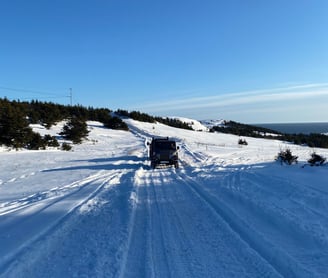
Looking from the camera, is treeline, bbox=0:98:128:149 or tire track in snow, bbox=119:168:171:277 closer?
tire track in snow, bbox=119:168:171:277

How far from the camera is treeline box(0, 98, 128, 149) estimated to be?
103 feet

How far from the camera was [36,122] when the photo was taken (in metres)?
53.6

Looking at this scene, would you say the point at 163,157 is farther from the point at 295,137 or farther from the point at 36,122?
the point at 295,137

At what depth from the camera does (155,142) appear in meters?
24.2

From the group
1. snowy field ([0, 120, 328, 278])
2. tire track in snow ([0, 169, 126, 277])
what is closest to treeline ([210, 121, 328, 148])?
snowy field ([0, 120, 328, 278])

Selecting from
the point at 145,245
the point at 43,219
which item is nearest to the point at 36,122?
the point at 43,219

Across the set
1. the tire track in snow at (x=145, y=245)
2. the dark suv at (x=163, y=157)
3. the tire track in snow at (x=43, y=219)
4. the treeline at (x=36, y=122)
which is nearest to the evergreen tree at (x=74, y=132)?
the treeline at (x=36, y=122)

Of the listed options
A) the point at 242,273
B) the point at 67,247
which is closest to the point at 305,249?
the point at 242,273

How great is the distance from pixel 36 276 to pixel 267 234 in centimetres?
450

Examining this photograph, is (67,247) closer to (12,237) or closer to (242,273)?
(12,237)

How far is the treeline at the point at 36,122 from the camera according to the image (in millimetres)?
31328

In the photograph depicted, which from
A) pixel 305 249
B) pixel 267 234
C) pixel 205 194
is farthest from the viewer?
pixel 205 194

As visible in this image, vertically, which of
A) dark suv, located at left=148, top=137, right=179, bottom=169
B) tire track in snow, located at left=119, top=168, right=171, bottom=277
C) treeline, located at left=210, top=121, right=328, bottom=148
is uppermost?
treeline, located at left=210, top=121, right=328, bottom=148

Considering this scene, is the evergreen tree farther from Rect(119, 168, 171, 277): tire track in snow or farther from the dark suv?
Rect(119, 168, 171, 277): tire track in snow
